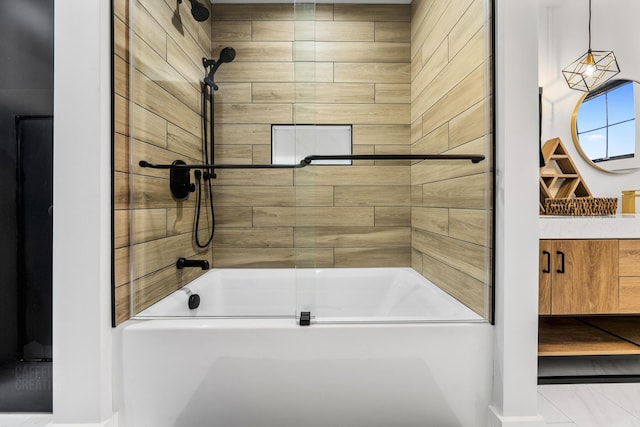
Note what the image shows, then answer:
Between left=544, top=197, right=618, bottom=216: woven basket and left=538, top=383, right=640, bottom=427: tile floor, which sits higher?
left=544, top=197, right=618, bottom=216: woven basket

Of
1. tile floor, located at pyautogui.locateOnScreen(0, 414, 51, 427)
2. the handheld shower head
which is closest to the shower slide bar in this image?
the handheld shower head

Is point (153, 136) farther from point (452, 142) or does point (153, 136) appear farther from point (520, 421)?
point (520, 421)

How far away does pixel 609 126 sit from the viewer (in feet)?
8.47

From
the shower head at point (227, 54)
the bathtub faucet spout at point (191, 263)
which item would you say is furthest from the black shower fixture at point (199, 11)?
the bathtub faucet spout at point (191, 263)

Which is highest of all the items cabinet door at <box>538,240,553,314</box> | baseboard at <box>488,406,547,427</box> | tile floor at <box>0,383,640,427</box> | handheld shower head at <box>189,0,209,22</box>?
handheld shower head at <box>189,0,209,22</box>

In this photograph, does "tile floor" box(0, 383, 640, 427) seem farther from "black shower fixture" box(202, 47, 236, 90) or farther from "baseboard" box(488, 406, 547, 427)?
"black shower fixture" box(202, 47, 236, 90)

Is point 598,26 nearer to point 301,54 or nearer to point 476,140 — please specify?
point 476,140

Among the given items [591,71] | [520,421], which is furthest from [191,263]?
[591,71]

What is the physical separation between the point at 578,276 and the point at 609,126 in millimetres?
1302

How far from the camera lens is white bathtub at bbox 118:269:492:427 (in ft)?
4.88

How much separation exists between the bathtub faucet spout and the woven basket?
2.05 metres

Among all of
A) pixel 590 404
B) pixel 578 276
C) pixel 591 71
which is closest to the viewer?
pixel 590 404

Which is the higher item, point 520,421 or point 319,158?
point 319,158

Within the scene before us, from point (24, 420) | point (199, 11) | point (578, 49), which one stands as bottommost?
point (24, 420)
